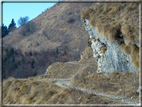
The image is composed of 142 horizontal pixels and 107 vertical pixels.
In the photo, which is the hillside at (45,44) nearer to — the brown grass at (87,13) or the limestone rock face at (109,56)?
the brown grass at (87,13)

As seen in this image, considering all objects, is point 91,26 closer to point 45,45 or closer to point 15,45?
point 45,45

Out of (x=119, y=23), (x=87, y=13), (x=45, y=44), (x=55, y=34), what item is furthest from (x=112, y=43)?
(x=55, y=34)

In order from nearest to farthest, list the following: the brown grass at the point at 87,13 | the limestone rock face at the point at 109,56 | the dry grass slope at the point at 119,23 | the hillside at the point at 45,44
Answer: the dry grass slope at the point at 119,23, the limestone rock face at the point at 109,56, the brown grass at the point at 87,13, the hillside at the point at 45,44

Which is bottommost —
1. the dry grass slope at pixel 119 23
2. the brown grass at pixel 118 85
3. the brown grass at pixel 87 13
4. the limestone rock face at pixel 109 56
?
the brown grass at pixel 118 85

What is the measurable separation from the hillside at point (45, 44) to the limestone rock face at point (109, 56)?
96.3 feet

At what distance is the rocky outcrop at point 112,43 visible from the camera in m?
11.6

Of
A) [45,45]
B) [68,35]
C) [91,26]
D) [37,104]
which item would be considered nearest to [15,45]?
[45,45]

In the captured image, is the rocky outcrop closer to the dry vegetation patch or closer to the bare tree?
the dry vegetation patch

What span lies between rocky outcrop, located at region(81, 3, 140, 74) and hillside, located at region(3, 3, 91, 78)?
2948cm

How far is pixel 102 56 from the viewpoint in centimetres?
1575

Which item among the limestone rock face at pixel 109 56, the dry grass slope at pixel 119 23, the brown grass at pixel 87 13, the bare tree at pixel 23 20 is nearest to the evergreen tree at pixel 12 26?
the bare tree at pixel 23 20

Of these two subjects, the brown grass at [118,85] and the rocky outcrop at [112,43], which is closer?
the brown grass at [118,85]

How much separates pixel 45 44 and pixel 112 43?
47.7 metres

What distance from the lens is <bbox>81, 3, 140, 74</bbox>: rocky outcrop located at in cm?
1159
